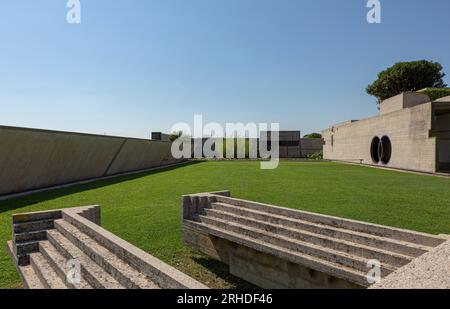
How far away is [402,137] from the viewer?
22.0 meters

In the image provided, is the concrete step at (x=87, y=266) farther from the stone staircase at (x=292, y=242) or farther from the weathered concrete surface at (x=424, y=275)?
the weathered concrete surface at (x=424, y=275)

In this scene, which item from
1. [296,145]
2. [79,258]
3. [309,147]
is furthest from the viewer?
[309,147]

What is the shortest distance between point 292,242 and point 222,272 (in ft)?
6.36

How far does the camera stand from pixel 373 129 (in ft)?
88.2

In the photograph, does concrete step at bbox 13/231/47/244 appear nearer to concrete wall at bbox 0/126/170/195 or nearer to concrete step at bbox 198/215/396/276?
concrete step at bbox 198/215/396/276

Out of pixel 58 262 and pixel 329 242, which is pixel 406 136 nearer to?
pixel 329 242

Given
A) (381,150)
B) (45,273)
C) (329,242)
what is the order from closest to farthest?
(45,273) → (329,242) → (381,150)

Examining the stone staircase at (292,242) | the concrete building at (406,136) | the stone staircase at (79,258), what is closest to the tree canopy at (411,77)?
the concrete building at (406,136)

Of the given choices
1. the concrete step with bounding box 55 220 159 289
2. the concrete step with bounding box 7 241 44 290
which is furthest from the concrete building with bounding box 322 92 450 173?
the concrete step with bounding box 7 241 44 290

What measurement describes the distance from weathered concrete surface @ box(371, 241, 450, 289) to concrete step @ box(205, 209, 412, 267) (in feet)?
1.07

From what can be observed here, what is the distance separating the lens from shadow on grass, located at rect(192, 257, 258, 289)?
16.7 ft

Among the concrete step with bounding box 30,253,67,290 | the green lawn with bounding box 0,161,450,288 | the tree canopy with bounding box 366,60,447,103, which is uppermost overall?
the tree canopy with bounding box 366,60,447,103

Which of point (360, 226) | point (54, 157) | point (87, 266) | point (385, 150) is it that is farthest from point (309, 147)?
point (87, 266)

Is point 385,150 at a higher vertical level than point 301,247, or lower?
higher
